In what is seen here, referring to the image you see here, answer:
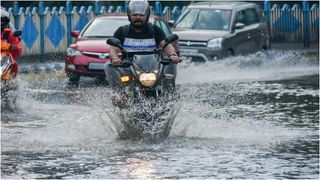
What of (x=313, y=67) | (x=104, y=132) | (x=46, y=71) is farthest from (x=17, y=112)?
(x=313, y=67)

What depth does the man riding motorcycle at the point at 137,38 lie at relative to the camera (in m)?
12.7

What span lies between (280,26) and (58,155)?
23396mm

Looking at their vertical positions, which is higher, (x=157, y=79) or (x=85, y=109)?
(x=157, y=79)

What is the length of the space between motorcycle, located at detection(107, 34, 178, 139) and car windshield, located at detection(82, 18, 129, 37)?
9785 millimetres

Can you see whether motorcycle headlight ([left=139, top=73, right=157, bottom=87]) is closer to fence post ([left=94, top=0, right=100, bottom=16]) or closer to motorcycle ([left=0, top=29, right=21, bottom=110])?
motorcycle ([left=0, top=29, right=21, bottom=110])

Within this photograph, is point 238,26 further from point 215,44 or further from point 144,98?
point 144,98

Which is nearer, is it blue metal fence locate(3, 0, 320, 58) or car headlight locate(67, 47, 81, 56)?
car headlight locate(67, 47, 81, 56)

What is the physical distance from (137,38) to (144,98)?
0.93 meters

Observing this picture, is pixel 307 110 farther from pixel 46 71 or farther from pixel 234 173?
pixel 46 71

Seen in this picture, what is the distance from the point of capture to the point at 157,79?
12375 mm

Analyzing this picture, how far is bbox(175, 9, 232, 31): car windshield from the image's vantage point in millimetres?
26219

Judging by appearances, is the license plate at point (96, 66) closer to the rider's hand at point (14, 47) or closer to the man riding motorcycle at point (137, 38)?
the rider's hand at point (14, 47)

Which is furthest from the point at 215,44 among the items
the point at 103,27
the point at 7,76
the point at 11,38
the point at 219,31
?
the point at 7,76

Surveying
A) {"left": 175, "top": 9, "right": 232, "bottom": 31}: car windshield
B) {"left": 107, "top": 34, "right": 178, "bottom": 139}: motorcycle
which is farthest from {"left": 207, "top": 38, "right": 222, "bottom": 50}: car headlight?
{"left": 107, "top": 34, "right": 178, "bottom": 139}: motorcycle
